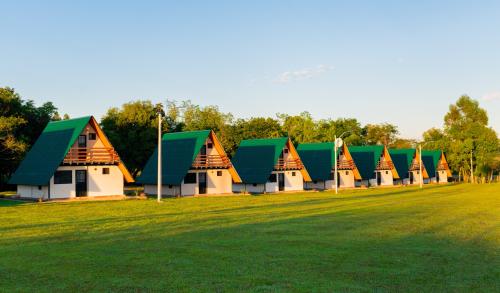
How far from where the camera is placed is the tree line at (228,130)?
50.1 metres

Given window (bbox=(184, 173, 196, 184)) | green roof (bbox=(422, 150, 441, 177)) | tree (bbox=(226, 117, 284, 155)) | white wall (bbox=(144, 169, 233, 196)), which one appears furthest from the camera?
green roof (bbox=(422, 150, 441, 177))

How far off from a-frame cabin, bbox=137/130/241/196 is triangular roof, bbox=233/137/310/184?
373 cm

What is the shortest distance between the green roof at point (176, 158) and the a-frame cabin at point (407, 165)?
40.9 meters

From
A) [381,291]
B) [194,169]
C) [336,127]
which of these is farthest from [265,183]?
[336,127]

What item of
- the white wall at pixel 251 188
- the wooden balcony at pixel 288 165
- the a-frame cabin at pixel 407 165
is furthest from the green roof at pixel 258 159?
the a-frame cabin at pixel 407 165

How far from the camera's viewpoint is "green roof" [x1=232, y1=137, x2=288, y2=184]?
172 ft

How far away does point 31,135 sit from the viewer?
176ft

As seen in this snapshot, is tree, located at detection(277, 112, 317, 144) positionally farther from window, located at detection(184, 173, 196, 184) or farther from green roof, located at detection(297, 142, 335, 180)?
window, located at detection(184, 173, 196, 184)

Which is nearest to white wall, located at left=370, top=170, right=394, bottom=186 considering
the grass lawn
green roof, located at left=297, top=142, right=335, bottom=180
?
green roof, located at left=297, top=142, right=335, bottom=180

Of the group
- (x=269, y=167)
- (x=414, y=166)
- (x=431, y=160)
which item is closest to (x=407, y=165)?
(x=414, y=166)

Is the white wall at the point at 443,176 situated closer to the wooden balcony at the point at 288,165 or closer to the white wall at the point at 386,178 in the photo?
the white wall at the point at 386,178

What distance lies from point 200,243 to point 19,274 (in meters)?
5.74

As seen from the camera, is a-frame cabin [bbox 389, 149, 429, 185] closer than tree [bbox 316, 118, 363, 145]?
Yes

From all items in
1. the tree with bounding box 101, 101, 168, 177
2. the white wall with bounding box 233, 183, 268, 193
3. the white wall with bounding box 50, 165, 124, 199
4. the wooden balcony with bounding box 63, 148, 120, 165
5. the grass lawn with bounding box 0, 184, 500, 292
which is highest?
the tree with bounding box 101, 101, 168, 177
